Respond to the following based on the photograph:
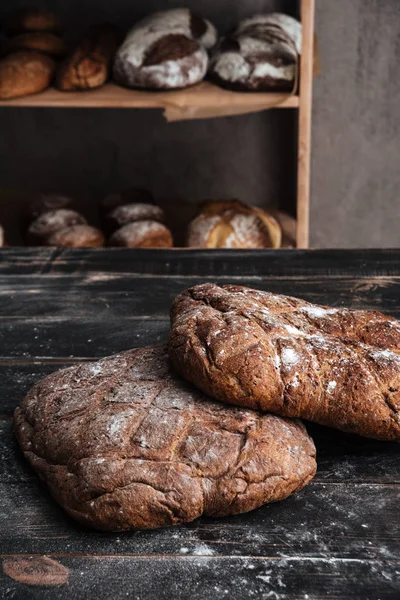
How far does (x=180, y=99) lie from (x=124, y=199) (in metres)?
0.50

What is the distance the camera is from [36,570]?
692 mm

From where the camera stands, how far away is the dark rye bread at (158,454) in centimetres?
75

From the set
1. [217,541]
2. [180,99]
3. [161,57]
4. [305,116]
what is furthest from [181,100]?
[217,541]

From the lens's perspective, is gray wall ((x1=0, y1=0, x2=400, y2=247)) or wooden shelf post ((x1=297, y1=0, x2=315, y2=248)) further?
gray wall ((x1=0, y1=0, x2=400, y2=247))

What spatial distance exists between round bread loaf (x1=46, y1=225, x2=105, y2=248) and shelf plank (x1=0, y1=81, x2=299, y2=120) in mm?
415

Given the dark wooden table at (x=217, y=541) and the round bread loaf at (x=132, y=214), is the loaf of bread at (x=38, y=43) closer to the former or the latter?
the round bread loaf at (x=132, y=214)

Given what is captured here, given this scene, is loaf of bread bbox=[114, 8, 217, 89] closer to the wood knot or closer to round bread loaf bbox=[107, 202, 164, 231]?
round bread loaf bbox=[107, 202, 164, 231]

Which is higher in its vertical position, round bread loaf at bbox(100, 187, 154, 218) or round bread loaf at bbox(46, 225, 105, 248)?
round bread loaf at bbox(100, 187, 154, 218)

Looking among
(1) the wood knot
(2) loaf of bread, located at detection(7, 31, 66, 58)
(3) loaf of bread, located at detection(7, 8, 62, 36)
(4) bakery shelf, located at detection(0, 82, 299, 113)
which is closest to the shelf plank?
(4) bakery shelf, located at detection(0, 82, 299, 113)

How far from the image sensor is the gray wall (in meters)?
2.81

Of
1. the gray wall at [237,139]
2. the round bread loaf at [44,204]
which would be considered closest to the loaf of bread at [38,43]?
the gray wall at [237,139]

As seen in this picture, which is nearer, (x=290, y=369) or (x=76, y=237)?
(x=290, y=369)

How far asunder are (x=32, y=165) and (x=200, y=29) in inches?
35.1

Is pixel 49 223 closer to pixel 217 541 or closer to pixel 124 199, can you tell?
pixel 124 199
